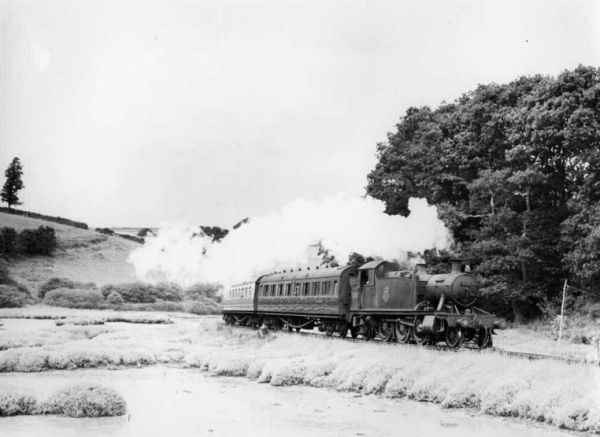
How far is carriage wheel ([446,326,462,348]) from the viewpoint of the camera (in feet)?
65.9

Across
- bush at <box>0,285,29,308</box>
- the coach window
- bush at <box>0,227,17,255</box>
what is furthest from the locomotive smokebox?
bush at <box>0,227,17,255</box>

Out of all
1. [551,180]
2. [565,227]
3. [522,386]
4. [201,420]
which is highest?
[551,180]

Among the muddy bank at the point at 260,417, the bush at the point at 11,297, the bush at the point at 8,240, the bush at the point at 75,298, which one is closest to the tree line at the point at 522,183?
the muddy bank at the point at 260,417

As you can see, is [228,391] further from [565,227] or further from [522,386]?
[565,227]

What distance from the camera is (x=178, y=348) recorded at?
2664 cm

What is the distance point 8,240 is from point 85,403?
1547 inches

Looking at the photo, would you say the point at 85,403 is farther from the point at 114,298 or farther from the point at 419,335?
the point at 114,298

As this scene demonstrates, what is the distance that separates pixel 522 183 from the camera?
101ft

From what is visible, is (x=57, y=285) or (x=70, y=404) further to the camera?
(x=57, y=285)

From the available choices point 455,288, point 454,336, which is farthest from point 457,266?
point 454,336

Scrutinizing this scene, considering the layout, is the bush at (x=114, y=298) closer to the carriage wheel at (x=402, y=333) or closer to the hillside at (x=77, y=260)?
the hillside at (x=77, y=260)

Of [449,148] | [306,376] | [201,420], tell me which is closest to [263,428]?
[201,420]

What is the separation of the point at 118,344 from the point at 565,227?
21.0m

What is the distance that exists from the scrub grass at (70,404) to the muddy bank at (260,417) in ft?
1.03
